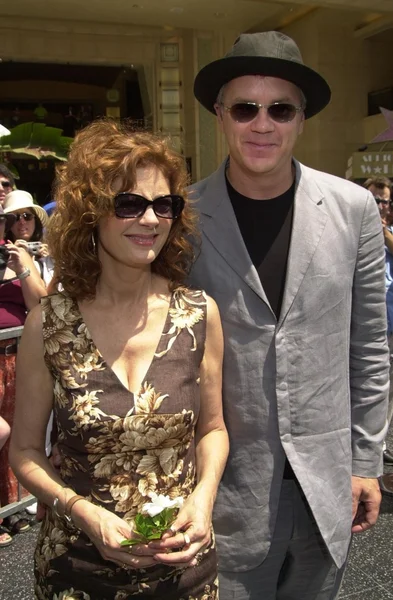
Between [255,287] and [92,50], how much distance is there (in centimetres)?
A: 1243

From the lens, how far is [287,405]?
2.01m

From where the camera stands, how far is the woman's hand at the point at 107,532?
5.25 feet

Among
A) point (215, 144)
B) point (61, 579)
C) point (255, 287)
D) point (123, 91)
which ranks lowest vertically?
point (61, 579)

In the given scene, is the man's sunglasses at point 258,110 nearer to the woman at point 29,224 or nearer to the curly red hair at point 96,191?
the curly red hair at point 96,191

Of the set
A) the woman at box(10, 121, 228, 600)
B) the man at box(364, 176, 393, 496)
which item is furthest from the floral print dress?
the man at box(364, 176, 393, 496)

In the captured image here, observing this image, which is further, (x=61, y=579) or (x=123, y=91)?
(x=123, y=91)

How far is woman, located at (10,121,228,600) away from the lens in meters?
1.73

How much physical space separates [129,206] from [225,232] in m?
0.42

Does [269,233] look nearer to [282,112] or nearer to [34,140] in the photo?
[282,112]

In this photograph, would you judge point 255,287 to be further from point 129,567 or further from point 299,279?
point 129,567

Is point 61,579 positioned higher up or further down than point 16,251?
further down

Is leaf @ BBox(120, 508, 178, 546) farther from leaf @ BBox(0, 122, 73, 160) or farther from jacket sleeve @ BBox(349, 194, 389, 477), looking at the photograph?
leaf @ BBox(0, 122, 73, 160)

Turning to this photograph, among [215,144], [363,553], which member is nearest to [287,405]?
[363,553]

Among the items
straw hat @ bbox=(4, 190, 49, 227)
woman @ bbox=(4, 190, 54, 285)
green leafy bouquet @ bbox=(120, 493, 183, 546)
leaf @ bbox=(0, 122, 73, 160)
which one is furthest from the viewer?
leaf @ bbox=(0, 122, 73, 160)
